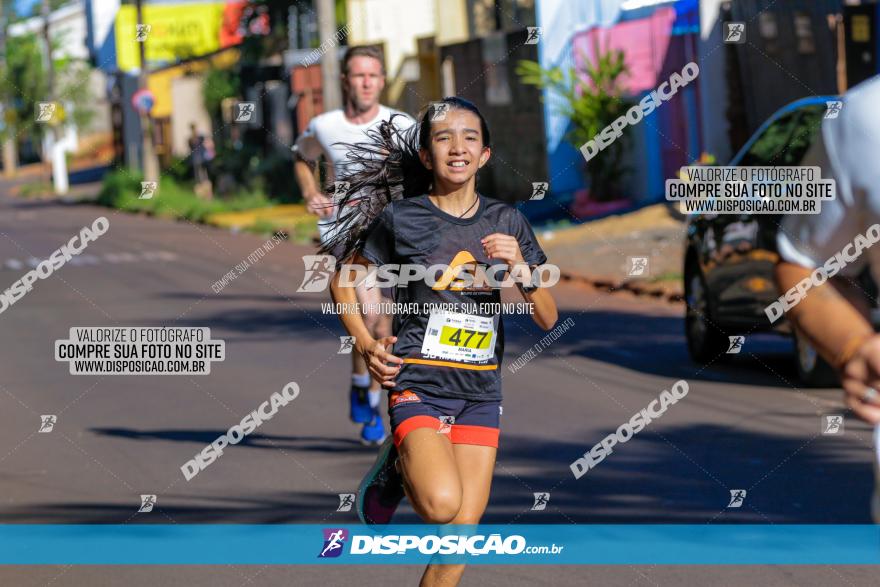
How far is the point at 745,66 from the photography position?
21.8 metres

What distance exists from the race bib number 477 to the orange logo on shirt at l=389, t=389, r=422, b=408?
0.46ft

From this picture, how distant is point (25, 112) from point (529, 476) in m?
73.3

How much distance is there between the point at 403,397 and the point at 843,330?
2.22 metres

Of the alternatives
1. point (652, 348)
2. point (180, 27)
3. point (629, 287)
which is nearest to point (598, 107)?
point (629, 287)

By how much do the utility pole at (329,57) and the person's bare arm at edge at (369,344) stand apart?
649 inches

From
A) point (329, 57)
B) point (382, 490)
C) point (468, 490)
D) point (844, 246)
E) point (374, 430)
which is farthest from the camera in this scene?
point (329, 57)

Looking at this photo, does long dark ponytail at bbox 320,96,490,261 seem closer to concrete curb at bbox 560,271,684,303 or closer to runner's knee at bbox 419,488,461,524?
runner's knee at bbox 419,488,461,524

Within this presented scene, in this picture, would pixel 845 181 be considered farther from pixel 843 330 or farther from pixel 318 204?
pixel 318 204

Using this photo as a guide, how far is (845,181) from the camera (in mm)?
3043

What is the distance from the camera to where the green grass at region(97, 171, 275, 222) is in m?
37.5

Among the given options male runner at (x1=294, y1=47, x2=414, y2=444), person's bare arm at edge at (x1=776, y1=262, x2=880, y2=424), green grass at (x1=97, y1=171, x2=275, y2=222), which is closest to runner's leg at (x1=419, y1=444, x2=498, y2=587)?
person's bare arm at edge at (x1=776, y1=262, x2=880, y2=424)

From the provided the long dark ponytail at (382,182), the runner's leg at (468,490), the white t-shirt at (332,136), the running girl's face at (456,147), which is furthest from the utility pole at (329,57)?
the runner's leg at (468,490)

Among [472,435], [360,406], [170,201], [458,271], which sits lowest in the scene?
[170,201]

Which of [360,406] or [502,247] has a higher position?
[502,247]
